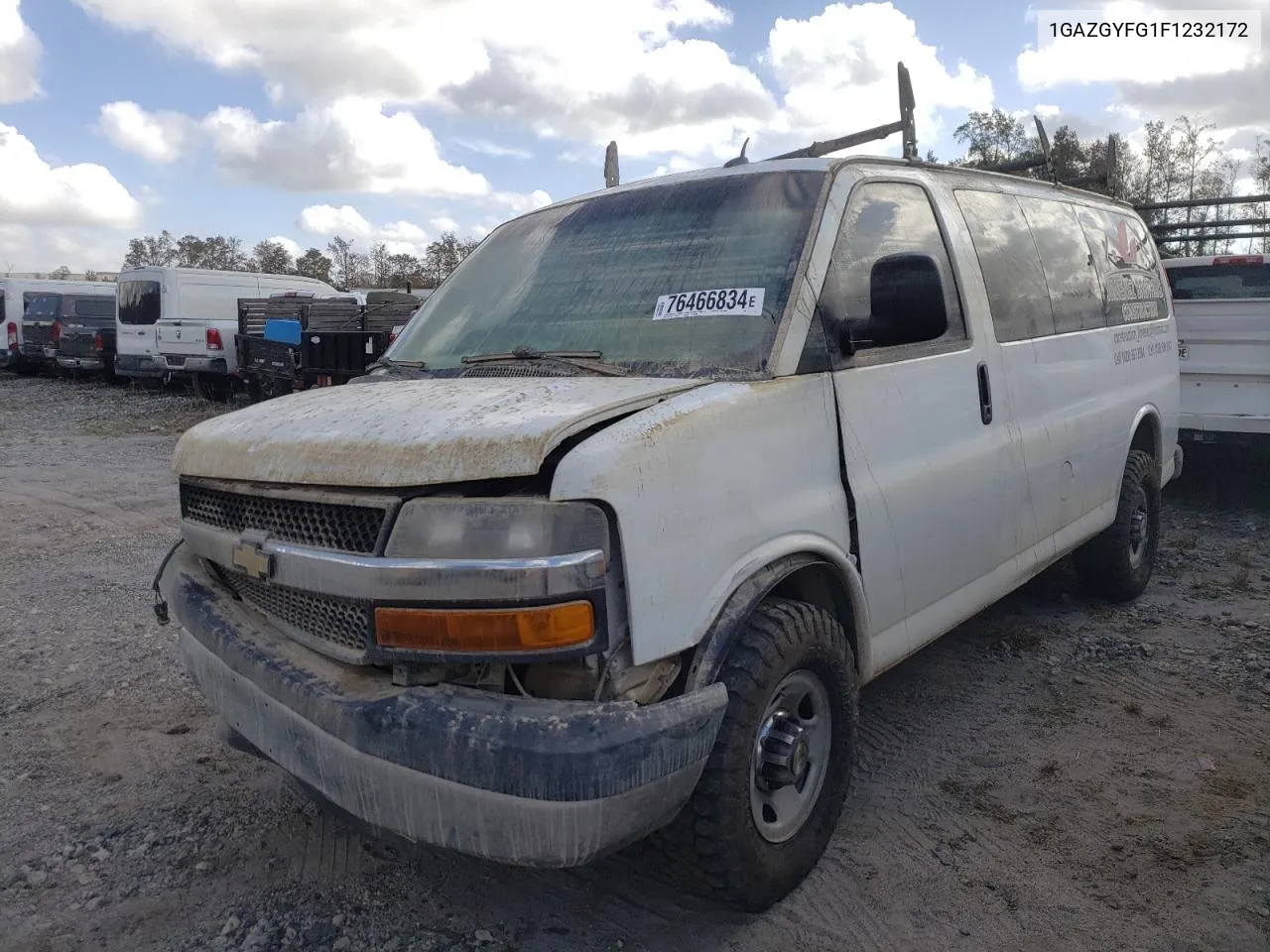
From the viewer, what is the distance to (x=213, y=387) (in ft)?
55.3

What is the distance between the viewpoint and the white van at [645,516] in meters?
2.21

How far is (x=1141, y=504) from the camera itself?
5.39 metres

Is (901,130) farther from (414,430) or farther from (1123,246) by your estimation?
(414,430)

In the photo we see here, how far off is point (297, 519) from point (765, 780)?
1.38m

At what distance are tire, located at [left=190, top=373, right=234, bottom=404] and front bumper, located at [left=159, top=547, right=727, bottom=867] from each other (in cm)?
1554

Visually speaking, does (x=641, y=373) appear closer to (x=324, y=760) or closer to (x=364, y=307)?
(x=324, y=760)

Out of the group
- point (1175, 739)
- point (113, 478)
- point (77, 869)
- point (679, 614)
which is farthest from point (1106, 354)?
point (113, 478)

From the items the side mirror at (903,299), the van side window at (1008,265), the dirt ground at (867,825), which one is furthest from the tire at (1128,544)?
the side mirror at (903,299)

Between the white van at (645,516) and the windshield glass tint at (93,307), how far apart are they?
21927 mm

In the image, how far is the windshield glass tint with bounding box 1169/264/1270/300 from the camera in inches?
307

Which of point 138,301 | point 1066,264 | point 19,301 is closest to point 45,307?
point 19,301

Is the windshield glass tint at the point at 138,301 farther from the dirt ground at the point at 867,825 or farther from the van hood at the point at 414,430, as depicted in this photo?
the van hood at the point at 414,430

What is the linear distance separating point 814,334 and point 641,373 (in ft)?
1.68

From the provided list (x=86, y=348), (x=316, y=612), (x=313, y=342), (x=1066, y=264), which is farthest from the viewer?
(x=86, y=348)
